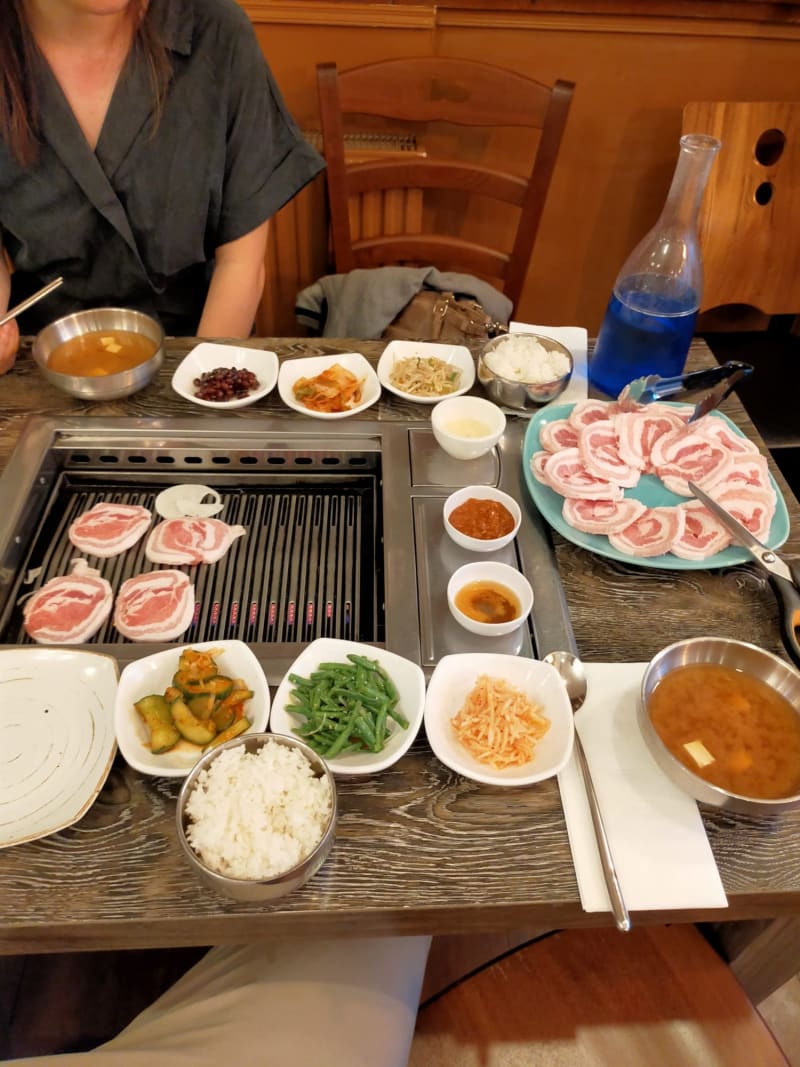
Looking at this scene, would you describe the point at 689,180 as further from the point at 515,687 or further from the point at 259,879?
the point at 259,879

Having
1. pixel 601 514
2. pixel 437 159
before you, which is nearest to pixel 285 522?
pixel 601 514

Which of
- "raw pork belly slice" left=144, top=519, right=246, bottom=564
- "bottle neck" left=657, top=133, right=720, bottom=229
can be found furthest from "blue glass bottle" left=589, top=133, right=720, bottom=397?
"raw pork belly slice" left=144, top=519, right=246, bottom=564

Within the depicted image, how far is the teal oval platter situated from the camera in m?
1.46

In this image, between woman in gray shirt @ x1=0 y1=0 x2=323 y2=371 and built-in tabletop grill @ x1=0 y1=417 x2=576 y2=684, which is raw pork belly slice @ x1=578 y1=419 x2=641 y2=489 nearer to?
built-in tabletop grill @ x1=0 y1=417 x2=576 y2=684

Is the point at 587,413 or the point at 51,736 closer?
the point at 51,736

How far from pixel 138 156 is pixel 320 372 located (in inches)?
32.3

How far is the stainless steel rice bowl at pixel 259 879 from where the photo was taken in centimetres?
94

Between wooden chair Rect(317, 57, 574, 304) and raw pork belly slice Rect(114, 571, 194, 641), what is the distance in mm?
1746

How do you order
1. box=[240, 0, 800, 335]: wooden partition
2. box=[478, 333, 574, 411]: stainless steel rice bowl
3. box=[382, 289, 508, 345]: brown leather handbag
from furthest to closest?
box=[240, 0, 800, 335]: wooden partition
box=[382, 289, 508, 345]: brown leather handbag
box=[478, 333, 574, 411]: stainless steel rice bowl

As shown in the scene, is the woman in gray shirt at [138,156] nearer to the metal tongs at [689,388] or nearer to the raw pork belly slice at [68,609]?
the raw pork belly slice at [68,609]

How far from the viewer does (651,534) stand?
1.48 meters

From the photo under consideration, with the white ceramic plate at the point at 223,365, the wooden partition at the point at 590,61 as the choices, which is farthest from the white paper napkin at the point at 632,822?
the wooden partition at the point at 590,61

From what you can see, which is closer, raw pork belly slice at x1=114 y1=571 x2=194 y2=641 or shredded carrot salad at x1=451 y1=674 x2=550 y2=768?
shredded carrot salad at x1=451 y1=674 x2=550 y2=768

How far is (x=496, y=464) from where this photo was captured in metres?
1.70
